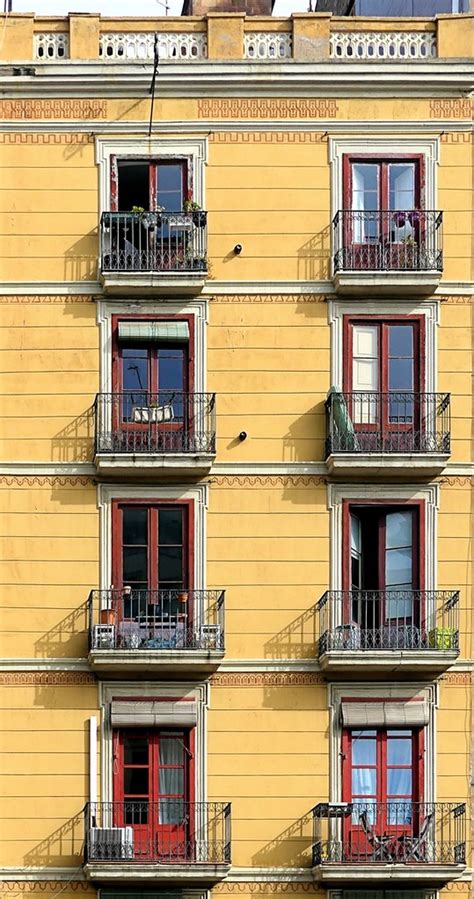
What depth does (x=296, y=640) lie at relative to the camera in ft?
125

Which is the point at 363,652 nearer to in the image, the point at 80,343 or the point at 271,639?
the point at 271,639

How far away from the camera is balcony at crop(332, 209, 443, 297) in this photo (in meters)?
38.3

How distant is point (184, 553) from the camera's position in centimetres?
3831

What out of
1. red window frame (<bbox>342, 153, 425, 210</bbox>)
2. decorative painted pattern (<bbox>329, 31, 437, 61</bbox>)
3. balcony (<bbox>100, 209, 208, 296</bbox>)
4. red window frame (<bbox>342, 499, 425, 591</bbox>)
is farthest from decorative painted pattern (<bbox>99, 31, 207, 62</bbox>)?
red window frame (<bbox>342, 499, 425, 591</bbox>)

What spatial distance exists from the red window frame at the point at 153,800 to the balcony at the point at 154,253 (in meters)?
7.41

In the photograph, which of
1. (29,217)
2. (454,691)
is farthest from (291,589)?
(29,217)

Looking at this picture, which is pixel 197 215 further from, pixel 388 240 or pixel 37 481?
pixel 37 481

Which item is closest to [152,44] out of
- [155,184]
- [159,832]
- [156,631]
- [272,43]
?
[272,43]

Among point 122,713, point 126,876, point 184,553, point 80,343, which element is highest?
point 80,343

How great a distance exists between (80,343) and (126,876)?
9521mm

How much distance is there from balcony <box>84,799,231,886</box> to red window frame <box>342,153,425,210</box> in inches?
443

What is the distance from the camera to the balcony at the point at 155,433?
37.8 m

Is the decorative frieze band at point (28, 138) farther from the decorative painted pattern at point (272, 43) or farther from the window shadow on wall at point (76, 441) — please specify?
the window shadow on wall at point (76, 441)

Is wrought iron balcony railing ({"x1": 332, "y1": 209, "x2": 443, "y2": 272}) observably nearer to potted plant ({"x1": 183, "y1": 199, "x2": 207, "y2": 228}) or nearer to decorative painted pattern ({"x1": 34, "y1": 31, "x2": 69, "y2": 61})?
potted plant ({"x1": 183, "y1": 199, "x2": 207, "y2": 228})
